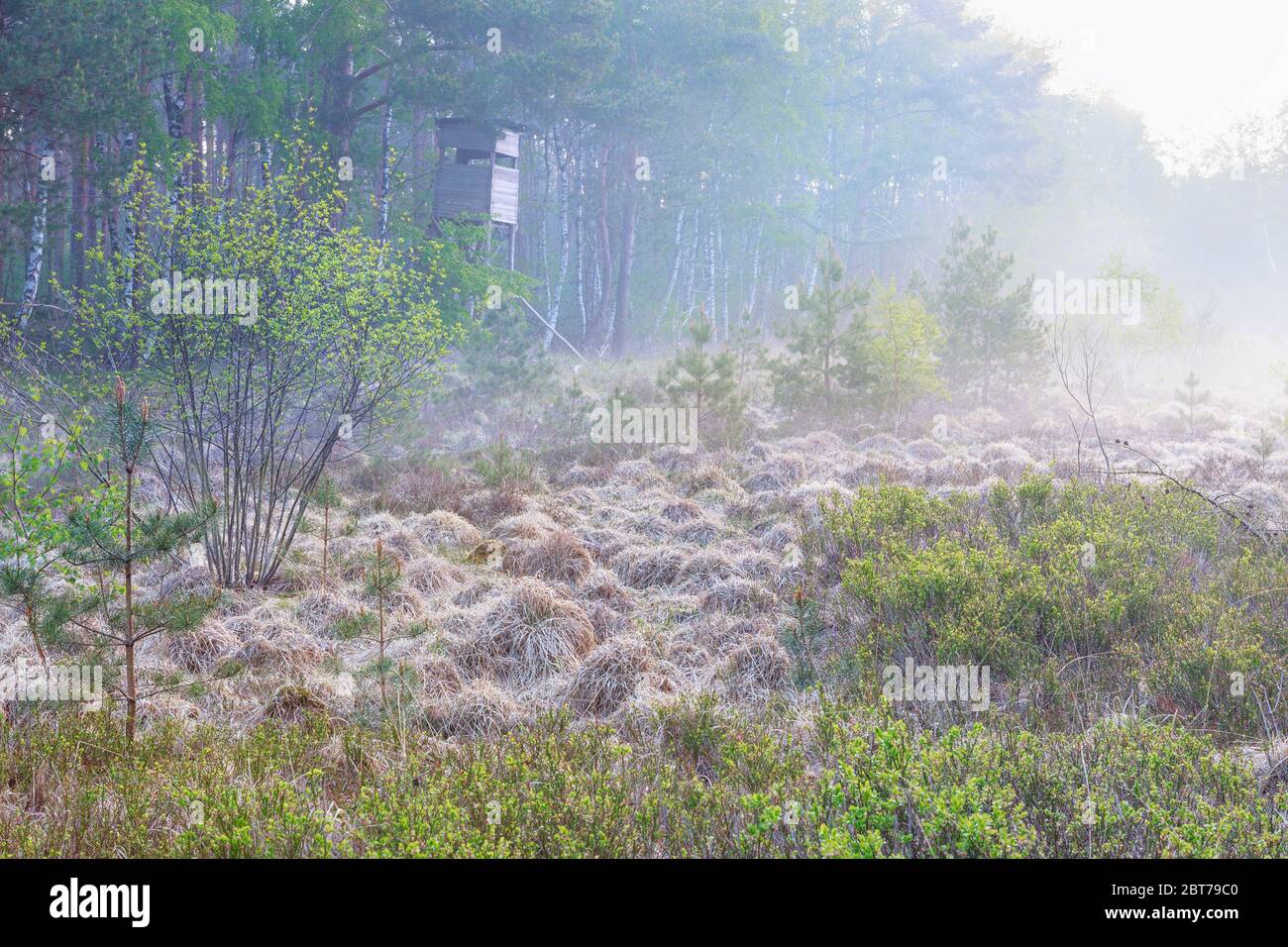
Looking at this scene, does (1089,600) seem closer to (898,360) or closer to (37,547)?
(37,547)

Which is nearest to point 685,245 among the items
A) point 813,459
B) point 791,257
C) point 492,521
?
point 791,257

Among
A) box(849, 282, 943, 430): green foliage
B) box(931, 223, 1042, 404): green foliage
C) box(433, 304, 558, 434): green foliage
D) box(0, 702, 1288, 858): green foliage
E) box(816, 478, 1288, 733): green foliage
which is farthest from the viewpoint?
box(931, 223, 1042, 404): green foliage

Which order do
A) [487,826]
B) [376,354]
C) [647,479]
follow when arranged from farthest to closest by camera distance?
[647,479]
[376,354]
[487,826]

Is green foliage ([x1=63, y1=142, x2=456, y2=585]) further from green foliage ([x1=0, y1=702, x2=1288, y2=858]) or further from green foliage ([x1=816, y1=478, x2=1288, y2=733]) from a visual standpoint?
green foliage ([x1=816, y1=478, x2=1288, y2=733])

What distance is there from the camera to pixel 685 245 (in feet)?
122

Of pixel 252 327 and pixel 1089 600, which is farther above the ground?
pixel 252 327

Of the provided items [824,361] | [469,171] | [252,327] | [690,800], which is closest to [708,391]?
[824,361]

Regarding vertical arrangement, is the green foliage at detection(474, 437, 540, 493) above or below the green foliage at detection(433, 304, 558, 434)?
below

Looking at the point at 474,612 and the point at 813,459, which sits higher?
the point at 813,459

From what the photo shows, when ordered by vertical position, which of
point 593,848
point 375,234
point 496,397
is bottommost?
point 593,848

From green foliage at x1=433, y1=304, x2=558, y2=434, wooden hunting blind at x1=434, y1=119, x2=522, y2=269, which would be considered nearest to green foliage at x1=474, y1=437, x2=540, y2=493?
green foliage at x1=433, y1=304, x2=558, y2=434

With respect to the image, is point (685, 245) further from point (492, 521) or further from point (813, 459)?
point (492, 521)

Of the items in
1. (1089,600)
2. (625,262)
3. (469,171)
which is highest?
(469,171)
